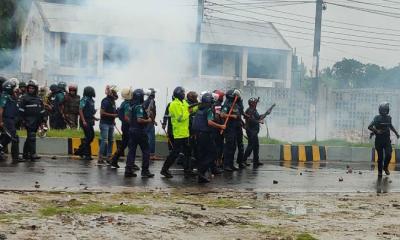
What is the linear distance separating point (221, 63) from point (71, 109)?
16936 mm

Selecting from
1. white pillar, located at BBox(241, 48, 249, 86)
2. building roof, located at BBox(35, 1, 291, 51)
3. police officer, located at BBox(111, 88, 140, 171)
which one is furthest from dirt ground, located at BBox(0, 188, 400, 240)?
white pillar, located at BBox(241, 48, 249, 86)

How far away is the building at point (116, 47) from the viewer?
76.7ft

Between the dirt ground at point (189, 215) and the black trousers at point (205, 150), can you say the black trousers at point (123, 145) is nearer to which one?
the black trousers at point (205, 150)

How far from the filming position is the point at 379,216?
8.59 metres

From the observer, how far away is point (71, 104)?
16.7m

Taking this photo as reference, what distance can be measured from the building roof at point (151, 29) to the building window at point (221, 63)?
776 mm

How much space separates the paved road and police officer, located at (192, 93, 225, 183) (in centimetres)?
31

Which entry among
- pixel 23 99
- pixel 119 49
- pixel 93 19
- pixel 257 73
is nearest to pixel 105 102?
pixel 23 99

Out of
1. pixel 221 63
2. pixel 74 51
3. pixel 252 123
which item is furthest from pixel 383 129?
pixel 221 63

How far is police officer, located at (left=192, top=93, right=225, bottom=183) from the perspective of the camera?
1127cm

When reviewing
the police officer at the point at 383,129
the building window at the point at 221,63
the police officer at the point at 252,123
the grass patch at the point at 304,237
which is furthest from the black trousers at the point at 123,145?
the building window at the point at 221,63

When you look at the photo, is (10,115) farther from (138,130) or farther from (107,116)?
(138,130)

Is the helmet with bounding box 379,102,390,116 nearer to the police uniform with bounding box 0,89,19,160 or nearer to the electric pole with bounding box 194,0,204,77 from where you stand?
the police uniform with bounding box 0,89,19,160

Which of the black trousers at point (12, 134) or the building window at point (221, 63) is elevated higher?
the building window at point (221, 63)
